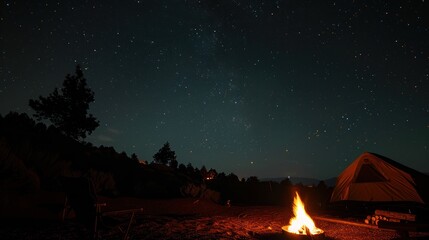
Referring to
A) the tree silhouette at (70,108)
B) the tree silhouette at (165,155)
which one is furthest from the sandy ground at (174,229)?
the tree silhouette at (165,155)

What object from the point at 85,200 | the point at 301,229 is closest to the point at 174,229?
the point at 85,200

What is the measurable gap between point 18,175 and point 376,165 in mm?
9098

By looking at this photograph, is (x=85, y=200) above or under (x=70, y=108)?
under

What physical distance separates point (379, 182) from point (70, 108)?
78.4 ft

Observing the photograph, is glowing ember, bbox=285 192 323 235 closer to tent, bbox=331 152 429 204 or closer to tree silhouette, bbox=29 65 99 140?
tent, bbox=331 152 429 204

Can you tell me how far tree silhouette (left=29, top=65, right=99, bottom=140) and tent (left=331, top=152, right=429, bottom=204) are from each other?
22.2 m

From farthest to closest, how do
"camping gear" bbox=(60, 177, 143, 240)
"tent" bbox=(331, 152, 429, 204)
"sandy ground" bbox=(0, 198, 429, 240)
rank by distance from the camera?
"tent" bbox=(331, 152, 429, 204) < "sandy ground" bbox=(0, 198, 429, 240) < "camping gear" bbox=(60, 177, 143, 240)

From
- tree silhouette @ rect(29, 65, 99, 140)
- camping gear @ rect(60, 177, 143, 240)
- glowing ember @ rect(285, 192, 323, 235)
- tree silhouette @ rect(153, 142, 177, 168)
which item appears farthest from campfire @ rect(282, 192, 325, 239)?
tree silhouette @ rect(153, 142, 177, 168)

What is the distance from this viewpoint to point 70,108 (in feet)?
79.8

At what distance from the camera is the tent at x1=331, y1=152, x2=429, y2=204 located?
281 inches

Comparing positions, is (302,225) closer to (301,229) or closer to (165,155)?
(301,229)

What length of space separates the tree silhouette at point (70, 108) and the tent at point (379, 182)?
22.2 metres

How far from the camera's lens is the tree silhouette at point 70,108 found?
926 inches

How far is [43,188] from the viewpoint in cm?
732
